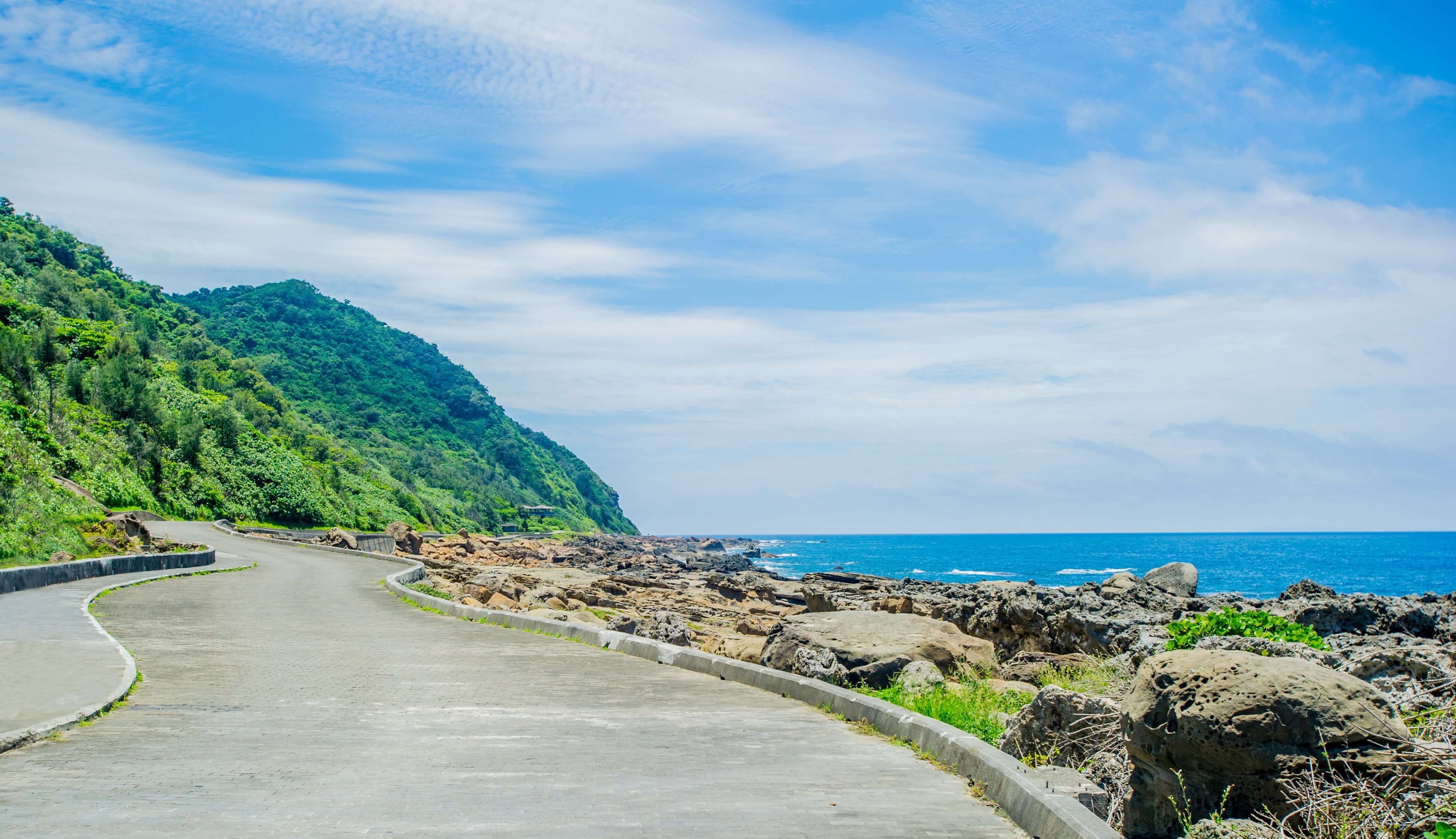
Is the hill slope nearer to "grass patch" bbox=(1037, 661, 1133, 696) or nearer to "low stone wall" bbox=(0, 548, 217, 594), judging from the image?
"low stone wall" bbox=(0, 548, 217, 594)

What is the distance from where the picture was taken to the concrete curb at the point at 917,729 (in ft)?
19.1

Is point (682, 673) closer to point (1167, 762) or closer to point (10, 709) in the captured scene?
point (10, 709)

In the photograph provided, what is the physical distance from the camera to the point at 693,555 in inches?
3991

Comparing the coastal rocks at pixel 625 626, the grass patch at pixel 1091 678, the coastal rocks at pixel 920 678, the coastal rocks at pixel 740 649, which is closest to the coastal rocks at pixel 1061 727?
the grass patch at pixel 1091 678

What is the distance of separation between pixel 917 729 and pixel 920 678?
2.16 m

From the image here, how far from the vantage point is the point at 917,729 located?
8516 millimetres

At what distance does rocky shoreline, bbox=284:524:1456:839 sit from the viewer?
5066mm

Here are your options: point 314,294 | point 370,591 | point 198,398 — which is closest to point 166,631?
point 370,591

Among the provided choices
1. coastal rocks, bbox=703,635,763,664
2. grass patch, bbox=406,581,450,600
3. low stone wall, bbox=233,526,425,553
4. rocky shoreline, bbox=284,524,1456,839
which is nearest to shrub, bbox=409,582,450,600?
grass patch, bbox=406,581,450,600

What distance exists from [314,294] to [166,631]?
5777 inches

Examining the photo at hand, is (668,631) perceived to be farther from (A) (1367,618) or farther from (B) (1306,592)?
(B) (1306,592)

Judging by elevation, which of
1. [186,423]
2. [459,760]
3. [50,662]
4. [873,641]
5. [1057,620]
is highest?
[186,423]

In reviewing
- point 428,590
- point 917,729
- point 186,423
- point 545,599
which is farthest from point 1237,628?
point 186,423

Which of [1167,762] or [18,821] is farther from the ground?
[1167,762]
